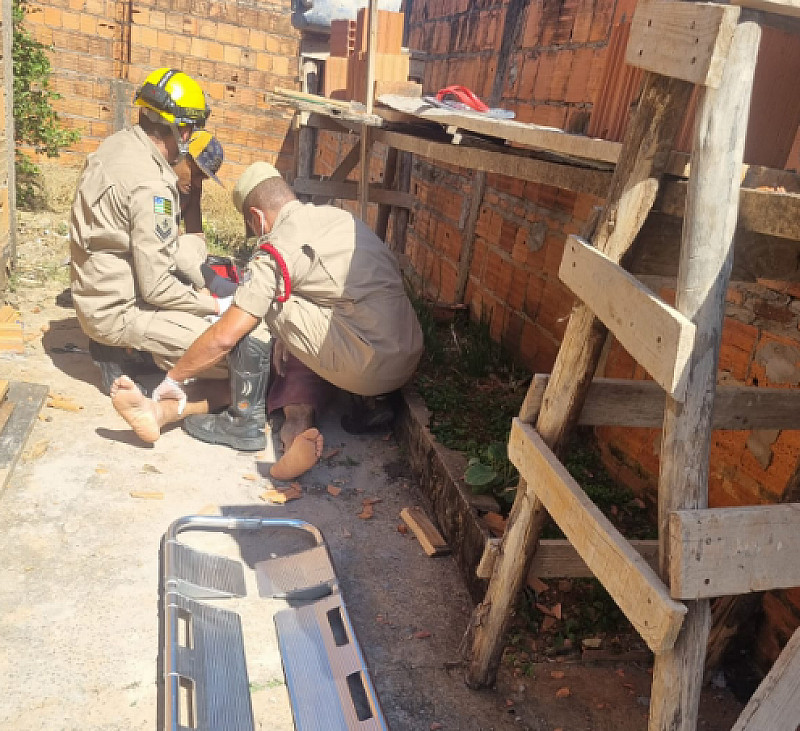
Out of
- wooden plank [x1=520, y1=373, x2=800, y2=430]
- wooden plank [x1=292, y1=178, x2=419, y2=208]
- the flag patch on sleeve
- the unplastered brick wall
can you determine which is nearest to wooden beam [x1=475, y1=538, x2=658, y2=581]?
wooden plank [x1=520, y1=373, x2=800, y2=430]

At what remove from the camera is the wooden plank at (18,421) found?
10.9ft

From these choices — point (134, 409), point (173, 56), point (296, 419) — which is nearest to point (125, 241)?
point (134, 409)

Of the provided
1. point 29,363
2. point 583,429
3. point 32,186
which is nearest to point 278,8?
point 32,186

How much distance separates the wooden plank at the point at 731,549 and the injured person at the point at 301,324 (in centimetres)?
249

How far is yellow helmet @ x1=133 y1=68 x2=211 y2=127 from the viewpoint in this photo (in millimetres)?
4191

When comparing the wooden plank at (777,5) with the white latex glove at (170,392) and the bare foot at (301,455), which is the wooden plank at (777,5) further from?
the white latex glove at (170,392)

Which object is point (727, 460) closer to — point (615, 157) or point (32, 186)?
point (615, 157)

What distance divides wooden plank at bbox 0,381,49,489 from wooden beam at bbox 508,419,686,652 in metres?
2.40

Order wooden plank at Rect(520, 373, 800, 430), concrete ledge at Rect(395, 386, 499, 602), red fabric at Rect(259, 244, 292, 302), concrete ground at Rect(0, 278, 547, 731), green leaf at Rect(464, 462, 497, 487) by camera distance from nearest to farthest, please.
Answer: wooden plank at Rect(520, 373, 800, 430), concrete ground at Rect(0, 278, 547, 731), concrete ledge at Rect(395, 386, 499, 602), green leaf at Rect(464, 462, 497, 487), red fabric at Rect(259, 244, 292, 302)

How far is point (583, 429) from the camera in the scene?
3.89 m

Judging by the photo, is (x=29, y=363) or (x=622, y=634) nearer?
(x=622, y=634)

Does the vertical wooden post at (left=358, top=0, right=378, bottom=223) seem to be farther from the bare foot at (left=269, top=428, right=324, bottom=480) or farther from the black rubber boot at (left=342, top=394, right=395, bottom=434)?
the bare foot at (left=269, top=428, right=324, bottom=480)

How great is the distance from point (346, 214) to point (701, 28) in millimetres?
2796

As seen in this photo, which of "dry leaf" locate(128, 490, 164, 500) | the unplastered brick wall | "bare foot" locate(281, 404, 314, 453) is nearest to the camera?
"dry leaf" locate(128, 490, 164, 500)
